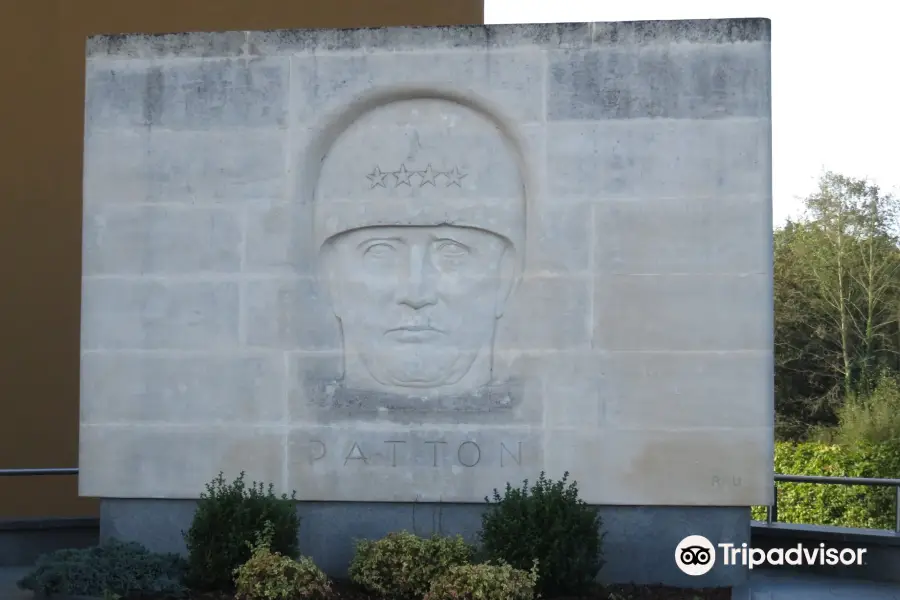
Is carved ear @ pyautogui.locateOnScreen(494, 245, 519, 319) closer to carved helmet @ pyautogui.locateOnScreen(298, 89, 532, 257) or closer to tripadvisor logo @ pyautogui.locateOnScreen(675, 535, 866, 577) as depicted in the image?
carved helmet @ pyautogui.locateOnScreen(298, 89, 532, 257)

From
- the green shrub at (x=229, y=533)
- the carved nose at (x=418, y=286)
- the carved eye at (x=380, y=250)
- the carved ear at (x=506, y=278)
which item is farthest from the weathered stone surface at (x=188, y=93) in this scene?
the green shrub at (x=229, y=533)

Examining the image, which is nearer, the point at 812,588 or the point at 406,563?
the point at 406,563

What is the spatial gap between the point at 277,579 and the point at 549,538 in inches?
102

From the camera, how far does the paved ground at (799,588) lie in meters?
12.3

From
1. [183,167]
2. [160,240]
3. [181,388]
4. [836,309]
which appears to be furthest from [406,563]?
[836,309]

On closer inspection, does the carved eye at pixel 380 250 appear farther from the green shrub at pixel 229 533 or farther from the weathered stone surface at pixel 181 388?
the green shrub at pixel 229 533

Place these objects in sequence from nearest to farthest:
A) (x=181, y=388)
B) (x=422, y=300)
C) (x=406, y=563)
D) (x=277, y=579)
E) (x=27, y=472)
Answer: (x=277, y=579) → (x=406, y=563) → (x=422, y=300) → (x=181, y=388) → (x=27, y=472)

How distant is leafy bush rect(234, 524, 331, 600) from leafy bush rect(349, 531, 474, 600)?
0.48 m

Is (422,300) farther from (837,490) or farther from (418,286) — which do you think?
(837,490)

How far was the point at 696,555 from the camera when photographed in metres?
12.1

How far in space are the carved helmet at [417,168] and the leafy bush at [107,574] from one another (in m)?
3.65

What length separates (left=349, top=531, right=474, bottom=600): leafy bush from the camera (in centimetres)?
1134

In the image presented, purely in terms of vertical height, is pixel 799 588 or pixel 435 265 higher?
pixel 435 265

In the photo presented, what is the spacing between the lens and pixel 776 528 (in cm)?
1445
